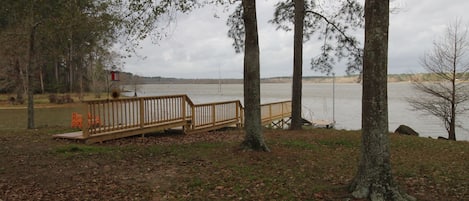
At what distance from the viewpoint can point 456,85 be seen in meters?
19.2

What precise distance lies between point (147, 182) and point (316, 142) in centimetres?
529

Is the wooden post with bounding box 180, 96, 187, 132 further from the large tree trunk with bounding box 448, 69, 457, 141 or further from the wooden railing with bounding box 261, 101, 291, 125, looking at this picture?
the large tree trunk with bounding box 448, 69, 457, 141

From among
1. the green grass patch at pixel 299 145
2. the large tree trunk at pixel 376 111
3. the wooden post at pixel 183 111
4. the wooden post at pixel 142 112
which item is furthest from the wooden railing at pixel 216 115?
the large tree trunk at pixel 376 111

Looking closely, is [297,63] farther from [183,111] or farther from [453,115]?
[453,115]

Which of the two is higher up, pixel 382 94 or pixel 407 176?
pixel 382 94

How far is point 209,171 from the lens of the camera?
646 cm

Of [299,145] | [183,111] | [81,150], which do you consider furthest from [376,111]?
[183,111]

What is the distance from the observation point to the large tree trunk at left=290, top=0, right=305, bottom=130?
11.9 m

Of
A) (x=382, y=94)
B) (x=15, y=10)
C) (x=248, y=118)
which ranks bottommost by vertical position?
(x=248, y=118)

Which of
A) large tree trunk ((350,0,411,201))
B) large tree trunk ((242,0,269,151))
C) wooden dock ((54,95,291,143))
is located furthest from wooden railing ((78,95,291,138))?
large tree trunk ((350,0,411,201))

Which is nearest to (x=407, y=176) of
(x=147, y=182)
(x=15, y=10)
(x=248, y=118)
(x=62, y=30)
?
(x=248, y=118)

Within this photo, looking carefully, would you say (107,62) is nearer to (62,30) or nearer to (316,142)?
(62,30)

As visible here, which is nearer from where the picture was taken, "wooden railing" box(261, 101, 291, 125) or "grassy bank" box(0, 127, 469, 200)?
"grassy bank" box(0, 127, 469, 200)

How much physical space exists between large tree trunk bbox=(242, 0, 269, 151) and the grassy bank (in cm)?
37
